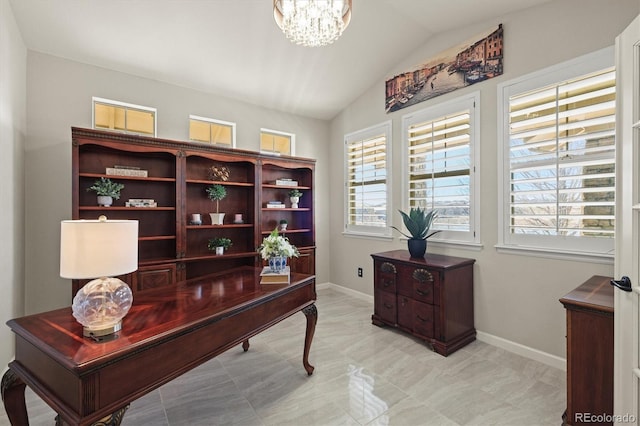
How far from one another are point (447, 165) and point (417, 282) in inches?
52.9

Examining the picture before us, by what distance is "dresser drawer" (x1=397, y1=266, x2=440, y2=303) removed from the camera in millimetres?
2857

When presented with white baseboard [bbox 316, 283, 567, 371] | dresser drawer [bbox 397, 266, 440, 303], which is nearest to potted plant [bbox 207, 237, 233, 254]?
dresser drawer [bbox 397, 266, 440, 303]

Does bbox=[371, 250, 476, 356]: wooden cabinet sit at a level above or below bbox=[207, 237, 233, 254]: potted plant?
below

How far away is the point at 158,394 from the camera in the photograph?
7.14 ft

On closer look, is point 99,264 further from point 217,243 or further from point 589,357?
point 589,357

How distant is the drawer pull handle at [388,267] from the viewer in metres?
3.24

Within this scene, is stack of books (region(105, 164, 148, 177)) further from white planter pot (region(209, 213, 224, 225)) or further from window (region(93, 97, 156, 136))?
white planter pot (region(209, 213, 224, 225))

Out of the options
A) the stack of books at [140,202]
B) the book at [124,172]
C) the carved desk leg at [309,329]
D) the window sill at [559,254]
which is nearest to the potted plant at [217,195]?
the stack of books at [140,202]

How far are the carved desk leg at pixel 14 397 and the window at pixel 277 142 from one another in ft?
11.5

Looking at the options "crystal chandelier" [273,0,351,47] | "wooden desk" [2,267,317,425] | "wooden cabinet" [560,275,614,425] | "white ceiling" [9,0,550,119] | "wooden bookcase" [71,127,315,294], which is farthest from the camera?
"wooden bookcase" [71,127,315,294]

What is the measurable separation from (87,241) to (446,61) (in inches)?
143

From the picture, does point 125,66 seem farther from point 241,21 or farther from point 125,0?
point 241,21

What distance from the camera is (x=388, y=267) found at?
3299 mm

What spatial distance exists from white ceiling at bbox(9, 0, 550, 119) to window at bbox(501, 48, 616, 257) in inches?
31.8
